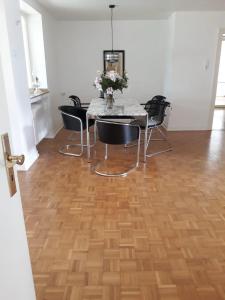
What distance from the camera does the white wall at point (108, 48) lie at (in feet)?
17.7

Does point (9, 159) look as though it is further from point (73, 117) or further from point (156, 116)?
point (156, 116)

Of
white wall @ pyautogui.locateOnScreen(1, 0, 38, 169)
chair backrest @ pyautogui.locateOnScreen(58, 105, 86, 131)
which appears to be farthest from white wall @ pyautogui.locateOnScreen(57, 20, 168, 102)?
white wall @ pyautogui.locateOnScreen(1, 0, 38, 169)

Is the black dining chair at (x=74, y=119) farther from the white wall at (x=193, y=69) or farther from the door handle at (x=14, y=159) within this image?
the door handle at (x=14, y=159)

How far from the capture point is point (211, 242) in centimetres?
191

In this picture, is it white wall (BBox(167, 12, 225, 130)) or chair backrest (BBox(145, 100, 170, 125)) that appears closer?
chair backrest (BBox(145, 100, 170, 125))

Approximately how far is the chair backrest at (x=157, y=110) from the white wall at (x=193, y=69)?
3.31ft

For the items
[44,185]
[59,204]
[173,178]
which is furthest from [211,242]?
[44,185]

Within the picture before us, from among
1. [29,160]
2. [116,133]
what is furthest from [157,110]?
[29,160]

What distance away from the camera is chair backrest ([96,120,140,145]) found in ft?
9.94

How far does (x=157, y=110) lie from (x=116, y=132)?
1.41 m

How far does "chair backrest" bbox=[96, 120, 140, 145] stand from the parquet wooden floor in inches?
19.2

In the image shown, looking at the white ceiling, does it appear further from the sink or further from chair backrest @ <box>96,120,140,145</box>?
chair backrest @ <box>96,120,140,145</box>

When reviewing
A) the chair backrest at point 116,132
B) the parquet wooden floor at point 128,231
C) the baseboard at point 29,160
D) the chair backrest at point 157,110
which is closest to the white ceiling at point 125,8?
the chair backrest at point 157,110

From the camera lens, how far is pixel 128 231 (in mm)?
2049
